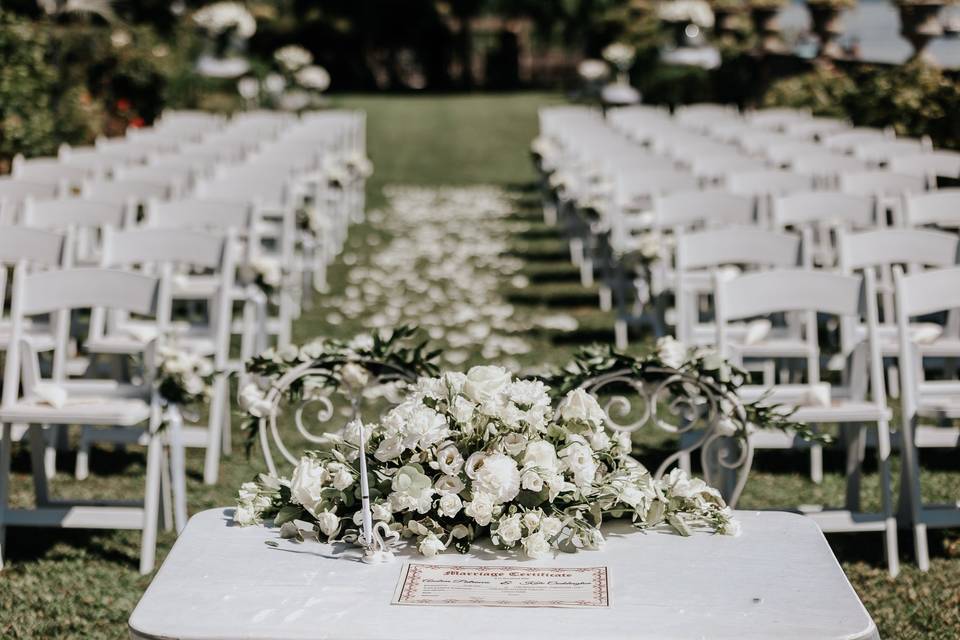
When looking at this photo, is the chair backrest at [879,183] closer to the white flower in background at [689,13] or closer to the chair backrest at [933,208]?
the chair backrest at [933,208]

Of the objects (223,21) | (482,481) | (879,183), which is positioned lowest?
(482,481)

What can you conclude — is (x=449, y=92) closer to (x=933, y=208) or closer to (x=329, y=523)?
(x=933, y=208)

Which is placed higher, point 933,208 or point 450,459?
point 933,208

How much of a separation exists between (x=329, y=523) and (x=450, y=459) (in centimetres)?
32

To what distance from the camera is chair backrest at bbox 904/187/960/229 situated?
25.4 ft

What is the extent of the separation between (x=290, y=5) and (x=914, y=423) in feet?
119

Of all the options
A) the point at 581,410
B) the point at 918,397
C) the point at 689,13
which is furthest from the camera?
the point at 689,13

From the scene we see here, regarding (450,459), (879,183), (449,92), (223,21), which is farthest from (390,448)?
(449,92)

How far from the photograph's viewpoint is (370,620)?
2713 millimetres

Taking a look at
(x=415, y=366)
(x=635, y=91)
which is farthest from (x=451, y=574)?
→ (x=635, y=91)

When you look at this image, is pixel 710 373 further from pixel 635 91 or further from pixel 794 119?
pixel 635 91

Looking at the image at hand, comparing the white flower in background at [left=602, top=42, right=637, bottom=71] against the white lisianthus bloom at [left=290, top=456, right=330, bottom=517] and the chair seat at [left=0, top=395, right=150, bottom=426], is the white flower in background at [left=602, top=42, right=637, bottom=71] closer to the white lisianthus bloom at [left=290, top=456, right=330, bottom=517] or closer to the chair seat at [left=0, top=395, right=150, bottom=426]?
the chair seat at [left=0, top=395, right=150, bottom=426]

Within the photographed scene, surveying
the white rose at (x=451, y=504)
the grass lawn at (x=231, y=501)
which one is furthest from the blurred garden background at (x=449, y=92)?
the white rose at (x=451, y=504)

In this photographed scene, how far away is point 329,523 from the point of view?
122 inches
